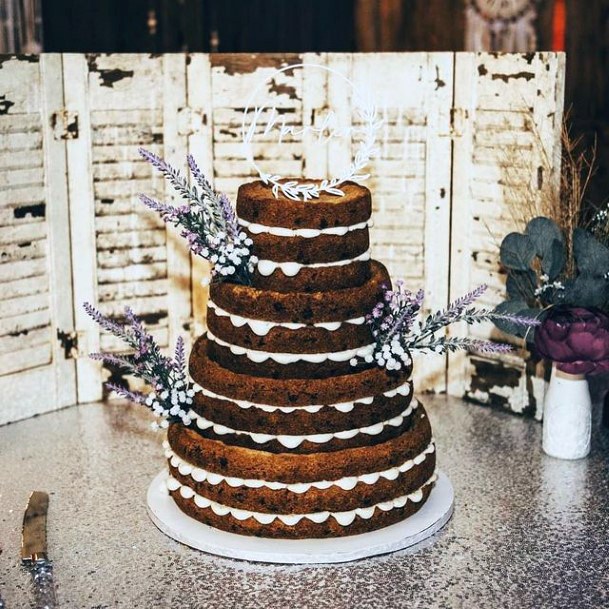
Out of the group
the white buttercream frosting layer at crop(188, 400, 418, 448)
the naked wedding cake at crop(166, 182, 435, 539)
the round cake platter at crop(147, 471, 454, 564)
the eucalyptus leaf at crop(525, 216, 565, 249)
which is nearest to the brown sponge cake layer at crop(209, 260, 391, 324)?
the naked wedding cake at crop(166, 182, 435, 539)

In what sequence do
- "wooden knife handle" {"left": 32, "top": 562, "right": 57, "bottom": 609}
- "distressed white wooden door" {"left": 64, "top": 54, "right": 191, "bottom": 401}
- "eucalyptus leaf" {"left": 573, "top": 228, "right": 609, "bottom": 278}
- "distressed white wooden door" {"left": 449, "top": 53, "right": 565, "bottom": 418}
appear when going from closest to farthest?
"wooden knife handle" {"left": 32, "top": 562, "right": 57, "bottom": 609} → "eucalyptus leaf" {"left": 573, "top": 228, "right": 609, "bottom": 278} → "distressed white wooden door" {"left": 449, "top": 53, "right": 565, "bottom": 418} → "distressed white wooden door" {"left": 64, "top": 54, "right": 191, "bottom": 401}

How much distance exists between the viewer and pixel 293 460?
86.8 inches

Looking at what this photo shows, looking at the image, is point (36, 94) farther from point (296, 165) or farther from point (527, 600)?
point (527, 600)

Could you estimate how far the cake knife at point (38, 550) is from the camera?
207 cm

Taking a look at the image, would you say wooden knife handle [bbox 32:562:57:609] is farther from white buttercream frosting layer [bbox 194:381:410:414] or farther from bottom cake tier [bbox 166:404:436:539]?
white buttercream frosting layer [bbox 194:381:410:414]

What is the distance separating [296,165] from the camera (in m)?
3.00

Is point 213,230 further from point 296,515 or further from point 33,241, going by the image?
point 33,241

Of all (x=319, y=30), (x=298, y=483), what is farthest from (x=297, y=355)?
(x=319, y=30)

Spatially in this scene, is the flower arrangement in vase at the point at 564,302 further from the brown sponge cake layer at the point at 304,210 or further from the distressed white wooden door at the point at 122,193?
the distressed white wooden door at the point at 122,193

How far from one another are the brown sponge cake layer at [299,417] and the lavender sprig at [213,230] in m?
0.26

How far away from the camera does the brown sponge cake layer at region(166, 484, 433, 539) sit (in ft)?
7.29

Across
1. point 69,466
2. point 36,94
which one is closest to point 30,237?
point 36,94

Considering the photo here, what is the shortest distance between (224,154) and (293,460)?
1.07 metres

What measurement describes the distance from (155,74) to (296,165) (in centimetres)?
44
